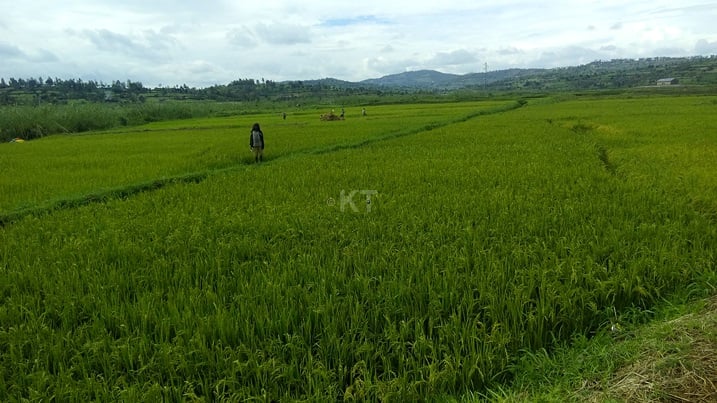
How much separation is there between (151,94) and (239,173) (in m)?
94.5

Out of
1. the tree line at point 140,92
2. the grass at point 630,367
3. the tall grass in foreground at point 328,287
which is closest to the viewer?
the grass at point 630,367

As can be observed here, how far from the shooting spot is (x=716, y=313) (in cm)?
315

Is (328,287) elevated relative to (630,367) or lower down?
elevated

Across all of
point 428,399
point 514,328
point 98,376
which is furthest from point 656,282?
point 98,376

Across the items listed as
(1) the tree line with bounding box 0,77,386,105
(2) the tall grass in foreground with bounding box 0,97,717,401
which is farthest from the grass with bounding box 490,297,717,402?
(1) the tree line with bounding box 0,77,386,105

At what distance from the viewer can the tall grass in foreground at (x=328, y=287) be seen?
2676 millimetres

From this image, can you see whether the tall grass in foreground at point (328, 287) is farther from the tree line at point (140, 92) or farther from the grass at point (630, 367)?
the tree line at point (140, 92)

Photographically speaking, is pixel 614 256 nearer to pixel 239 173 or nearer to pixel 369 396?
pixel 369 396

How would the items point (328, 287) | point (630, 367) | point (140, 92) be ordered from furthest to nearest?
point (140, 92) < point (328, 287) < point (630, 367)

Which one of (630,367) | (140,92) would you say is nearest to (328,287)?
(630,367)

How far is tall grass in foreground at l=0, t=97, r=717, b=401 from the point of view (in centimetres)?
268

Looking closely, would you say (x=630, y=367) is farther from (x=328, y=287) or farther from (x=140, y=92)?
(x=140, y=92)

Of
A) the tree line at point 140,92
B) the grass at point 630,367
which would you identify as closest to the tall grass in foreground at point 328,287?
the grass at point 630,367

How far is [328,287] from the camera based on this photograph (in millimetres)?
3752
